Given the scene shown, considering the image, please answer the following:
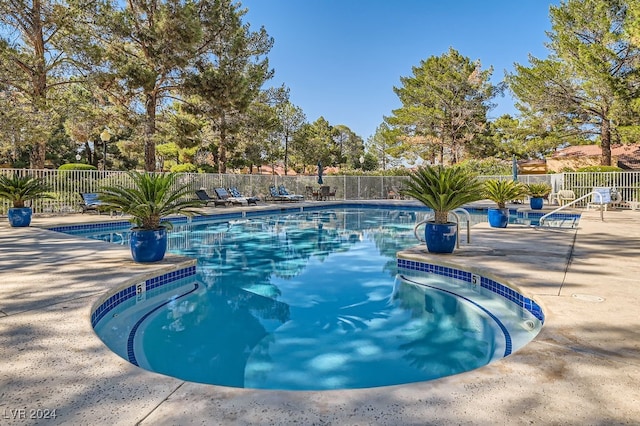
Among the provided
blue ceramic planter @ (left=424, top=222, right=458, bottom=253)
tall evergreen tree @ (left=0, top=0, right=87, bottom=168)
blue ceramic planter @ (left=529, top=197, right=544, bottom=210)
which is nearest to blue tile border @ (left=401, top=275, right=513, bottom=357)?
blue ceramic planter @ (left=424, top=222, right=458, bottom=253)

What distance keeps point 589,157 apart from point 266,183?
21.2m

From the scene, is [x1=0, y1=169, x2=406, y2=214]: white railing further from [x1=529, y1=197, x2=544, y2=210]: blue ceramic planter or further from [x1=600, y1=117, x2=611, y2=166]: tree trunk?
[x1=600, y1=117, x2=611, y2=166]: tree trunk

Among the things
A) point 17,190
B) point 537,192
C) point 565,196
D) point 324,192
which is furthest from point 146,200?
point 324,192

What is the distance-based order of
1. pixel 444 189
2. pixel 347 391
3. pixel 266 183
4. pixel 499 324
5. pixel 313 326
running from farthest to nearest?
pixel 266 183 → pixel 444 189 → pixel 313 326 → pixel 499 324 → pixel 347 391

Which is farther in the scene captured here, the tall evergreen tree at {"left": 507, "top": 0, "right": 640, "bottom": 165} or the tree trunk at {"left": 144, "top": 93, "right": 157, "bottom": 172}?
the tall evergreen tree at {"left": 507, "top": 0, "right": 640, "bottom": 165}

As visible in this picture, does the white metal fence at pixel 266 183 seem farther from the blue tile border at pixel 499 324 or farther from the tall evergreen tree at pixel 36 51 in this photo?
the blue tile border at pixel 499 324

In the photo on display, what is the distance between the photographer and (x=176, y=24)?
563 inches

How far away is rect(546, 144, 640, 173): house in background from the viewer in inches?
957

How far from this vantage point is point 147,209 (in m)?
5.32

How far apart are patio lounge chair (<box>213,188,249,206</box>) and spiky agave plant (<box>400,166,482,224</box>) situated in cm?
1185

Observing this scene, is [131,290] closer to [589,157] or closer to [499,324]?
[499,324]

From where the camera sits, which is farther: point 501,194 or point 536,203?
point 536,203

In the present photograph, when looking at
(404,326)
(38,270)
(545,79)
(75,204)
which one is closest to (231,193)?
(75,204)

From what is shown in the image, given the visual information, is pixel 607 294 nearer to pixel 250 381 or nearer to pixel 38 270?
pixel 250 381
